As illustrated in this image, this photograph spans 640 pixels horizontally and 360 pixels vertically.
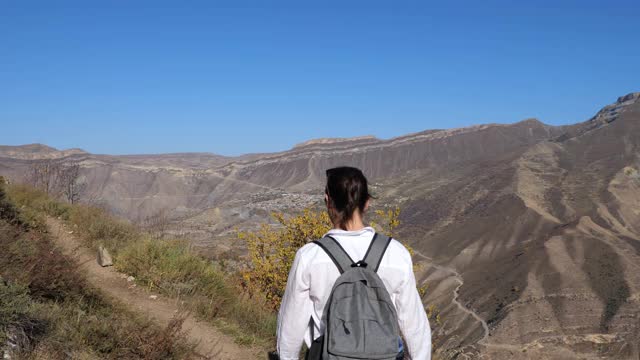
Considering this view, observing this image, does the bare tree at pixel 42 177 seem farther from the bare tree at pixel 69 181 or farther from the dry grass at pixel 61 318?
the dry grass at pixel 61 318

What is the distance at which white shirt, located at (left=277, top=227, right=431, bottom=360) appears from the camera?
2574mm

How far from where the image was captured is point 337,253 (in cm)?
257

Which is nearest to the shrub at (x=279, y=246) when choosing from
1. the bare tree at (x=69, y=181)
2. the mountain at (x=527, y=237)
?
the mountain at (x=527, y=237)

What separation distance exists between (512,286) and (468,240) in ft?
91.1

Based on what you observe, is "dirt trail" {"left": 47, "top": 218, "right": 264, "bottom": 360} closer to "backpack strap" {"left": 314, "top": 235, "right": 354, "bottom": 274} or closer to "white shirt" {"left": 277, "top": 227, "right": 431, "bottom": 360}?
"white shirt" {"left": 277, "top": 227, "right": 431, "bottom": 360}

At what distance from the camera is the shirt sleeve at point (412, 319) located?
268cm

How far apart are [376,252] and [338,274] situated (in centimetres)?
22

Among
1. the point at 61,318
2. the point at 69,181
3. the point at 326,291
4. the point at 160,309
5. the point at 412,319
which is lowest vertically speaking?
the point at 160,309

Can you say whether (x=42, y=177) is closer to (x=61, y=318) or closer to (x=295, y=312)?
(x=61, y=318)

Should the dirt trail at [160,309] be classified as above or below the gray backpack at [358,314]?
below

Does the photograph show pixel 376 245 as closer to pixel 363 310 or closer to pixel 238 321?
pixel 363 310

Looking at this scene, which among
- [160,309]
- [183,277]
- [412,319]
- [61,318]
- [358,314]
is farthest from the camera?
[183,277]

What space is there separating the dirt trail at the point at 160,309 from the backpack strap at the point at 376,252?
10.0 ft

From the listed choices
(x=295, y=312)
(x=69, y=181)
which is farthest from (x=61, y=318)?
(x=69, y=181)
